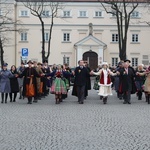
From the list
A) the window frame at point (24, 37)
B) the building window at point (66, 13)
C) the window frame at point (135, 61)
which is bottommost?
the window frame at point (135, 61)

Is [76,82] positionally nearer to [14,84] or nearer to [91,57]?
[14,84]

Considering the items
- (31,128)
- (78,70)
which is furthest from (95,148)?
(78,70)

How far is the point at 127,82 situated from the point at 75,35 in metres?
51.8

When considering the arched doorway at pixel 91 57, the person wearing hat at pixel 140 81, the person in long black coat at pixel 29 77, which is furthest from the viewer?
the arched doorway at pixel 91 57

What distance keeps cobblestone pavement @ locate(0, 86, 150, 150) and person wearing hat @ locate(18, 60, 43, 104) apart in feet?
10.1

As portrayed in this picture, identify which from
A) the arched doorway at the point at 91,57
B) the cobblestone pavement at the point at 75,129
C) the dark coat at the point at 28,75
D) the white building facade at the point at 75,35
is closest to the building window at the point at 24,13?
the white building facade at the point at 75,35

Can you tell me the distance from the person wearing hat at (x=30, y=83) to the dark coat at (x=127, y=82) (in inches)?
151

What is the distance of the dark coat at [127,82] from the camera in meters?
22.2

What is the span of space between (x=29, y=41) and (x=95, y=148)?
64.3 m

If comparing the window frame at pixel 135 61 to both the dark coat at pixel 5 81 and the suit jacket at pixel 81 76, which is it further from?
the dark coat at pixel 5 81

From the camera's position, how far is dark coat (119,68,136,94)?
22.2 metres

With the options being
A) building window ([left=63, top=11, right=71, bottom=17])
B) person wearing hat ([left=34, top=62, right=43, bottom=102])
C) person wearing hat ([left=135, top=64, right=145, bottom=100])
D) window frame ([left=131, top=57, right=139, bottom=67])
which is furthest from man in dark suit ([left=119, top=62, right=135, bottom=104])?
building window ([left=63, top=11, right=71, bottom=17])

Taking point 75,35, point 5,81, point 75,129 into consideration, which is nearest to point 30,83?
point 5,81

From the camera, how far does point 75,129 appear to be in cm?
1304
